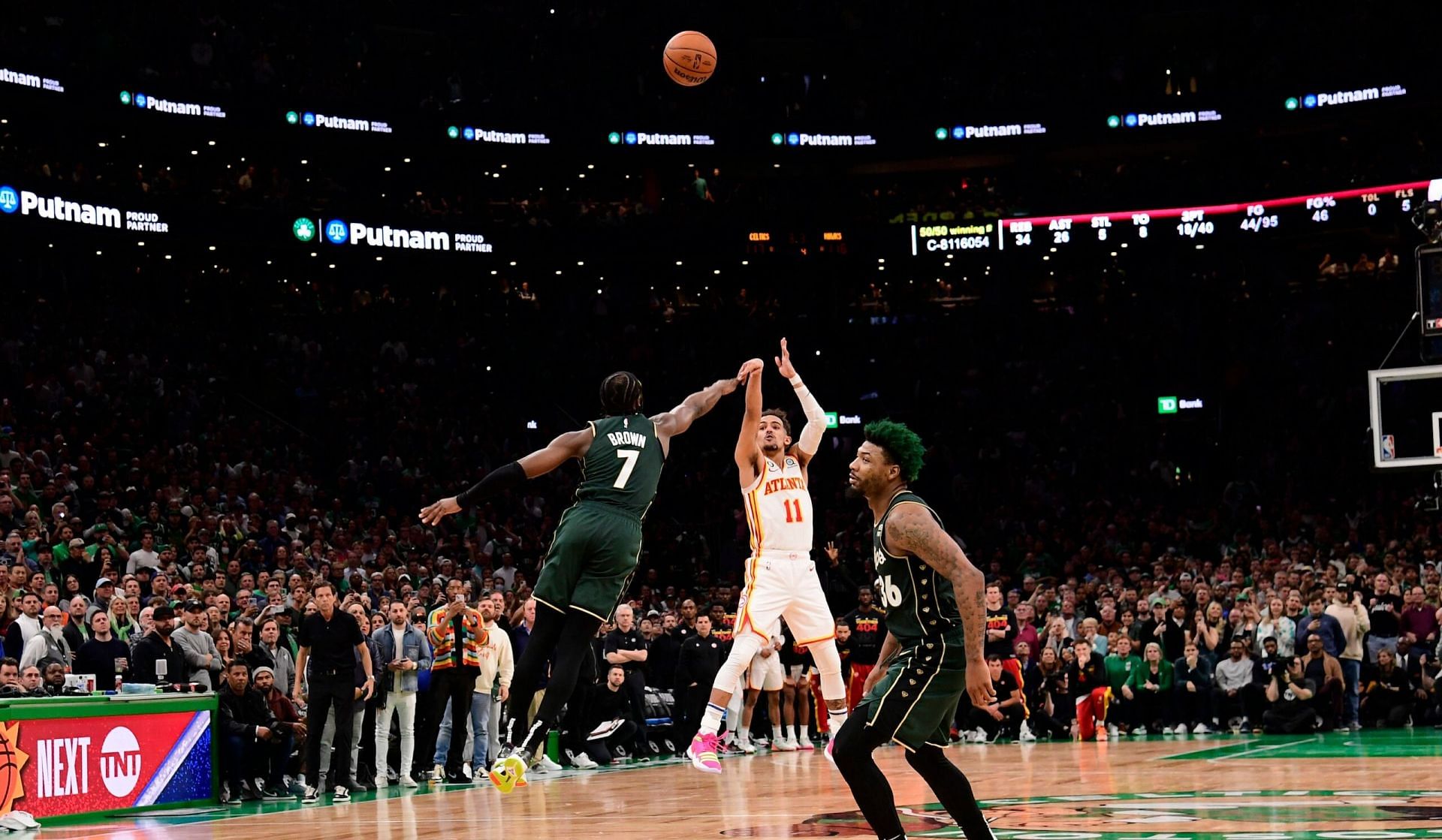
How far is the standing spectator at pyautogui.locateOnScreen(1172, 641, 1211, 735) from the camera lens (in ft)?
72.8

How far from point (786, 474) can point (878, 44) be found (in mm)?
32423

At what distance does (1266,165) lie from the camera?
39.1 meters

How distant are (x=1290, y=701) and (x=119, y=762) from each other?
15.2 metres

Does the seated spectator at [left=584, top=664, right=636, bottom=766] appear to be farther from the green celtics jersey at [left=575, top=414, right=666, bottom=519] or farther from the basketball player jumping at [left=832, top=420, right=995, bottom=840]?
the basketball player jumping at [left=832, top=420, right=995, bottom=840]

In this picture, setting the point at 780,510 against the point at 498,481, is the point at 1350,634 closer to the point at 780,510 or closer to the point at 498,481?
the point at 780,510

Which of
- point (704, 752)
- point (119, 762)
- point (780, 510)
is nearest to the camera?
point (704, 752)

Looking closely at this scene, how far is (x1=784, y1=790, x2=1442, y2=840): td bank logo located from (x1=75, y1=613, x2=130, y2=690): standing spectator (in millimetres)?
7937

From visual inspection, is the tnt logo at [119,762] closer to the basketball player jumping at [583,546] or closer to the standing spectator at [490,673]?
the standing spectator at [490,673]

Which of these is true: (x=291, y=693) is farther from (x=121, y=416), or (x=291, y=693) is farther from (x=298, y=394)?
(x=298, y=394)

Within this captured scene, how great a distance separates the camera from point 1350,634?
21.9 m

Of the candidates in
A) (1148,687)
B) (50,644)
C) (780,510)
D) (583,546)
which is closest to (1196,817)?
(780,510)

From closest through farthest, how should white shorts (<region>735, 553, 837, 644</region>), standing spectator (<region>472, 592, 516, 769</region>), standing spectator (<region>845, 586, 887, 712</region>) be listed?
white shorts (<region>735, 553, 837, 644</region>) → standing spectator (<region>472, 592, 516, 769</region>) → standing spectator (<region>845, 586, 887, 712</region>)

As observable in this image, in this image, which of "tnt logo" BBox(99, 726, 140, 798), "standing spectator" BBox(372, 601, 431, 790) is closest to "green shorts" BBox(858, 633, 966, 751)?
"tnt logo" BBox(99, 726, 140, 798)

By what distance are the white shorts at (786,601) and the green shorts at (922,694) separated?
4699 mm
